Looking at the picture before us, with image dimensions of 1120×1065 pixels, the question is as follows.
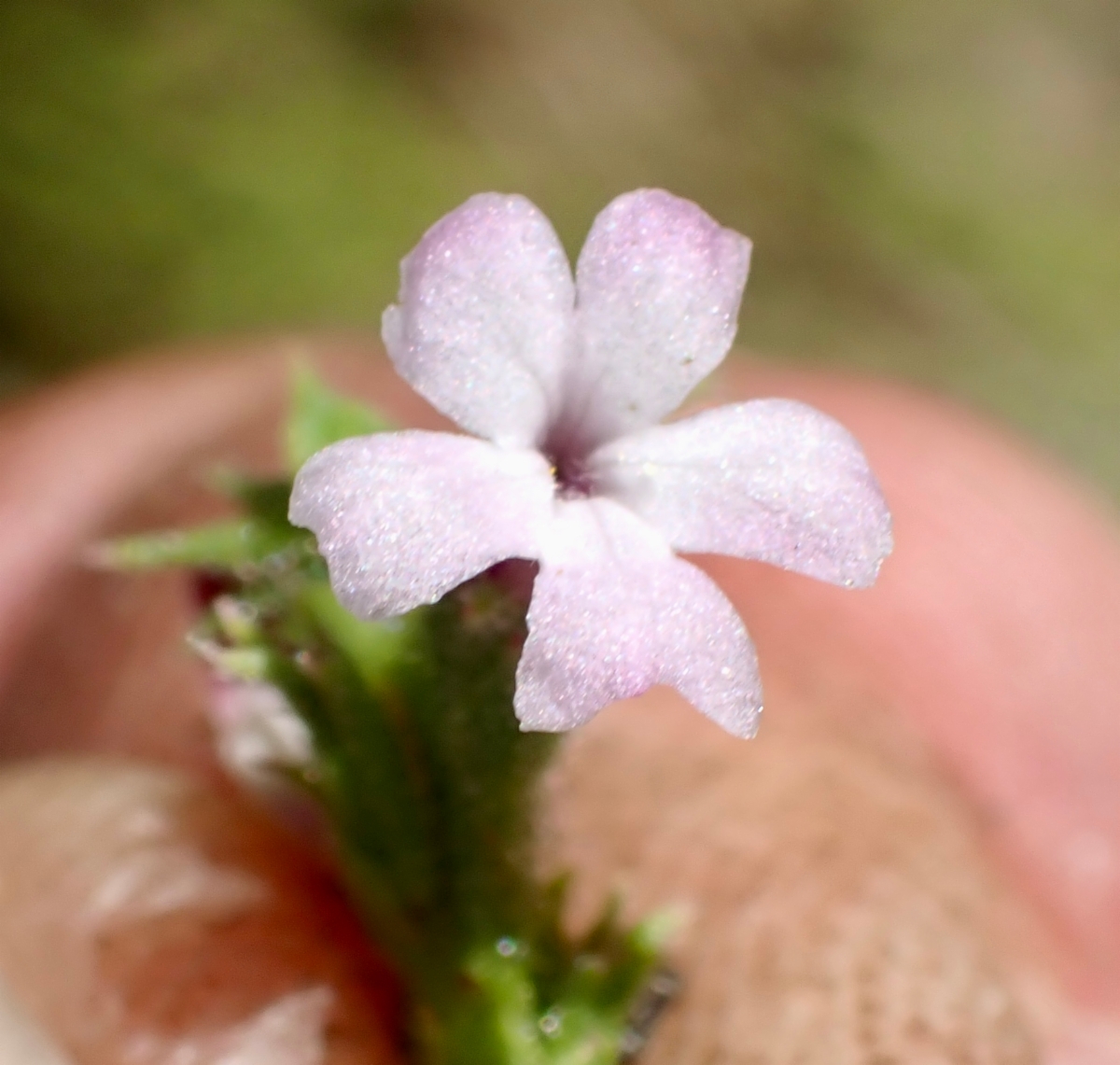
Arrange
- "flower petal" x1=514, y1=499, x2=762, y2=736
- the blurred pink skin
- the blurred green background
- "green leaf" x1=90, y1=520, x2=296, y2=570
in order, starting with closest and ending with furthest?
"flower petal" x1=514, y1=499, x2=762, y2=736, "green leaf" x1=90, y1=520, x2=296, y2=570, the blurred pink skin, the blurred green background

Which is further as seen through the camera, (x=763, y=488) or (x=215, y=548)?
(x=215, y=548)

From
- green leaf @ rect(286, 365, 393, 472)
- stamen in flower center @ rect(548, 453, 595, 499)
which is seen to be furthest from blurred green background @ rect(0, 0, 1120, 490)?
stamen in flower center @ rect(548, 453, 595, 499)

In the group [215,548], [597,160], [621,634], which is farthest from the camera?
[597,160]

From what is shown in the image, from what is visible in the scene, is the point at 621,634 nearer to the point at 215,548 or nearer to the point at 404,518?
the point at 404,518

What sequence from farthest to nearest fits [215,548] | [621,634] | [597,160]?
[597,160], [215,548], [621,634]

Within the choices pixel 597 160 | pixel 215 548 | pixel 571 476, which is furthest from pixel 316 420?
pixel 597 160

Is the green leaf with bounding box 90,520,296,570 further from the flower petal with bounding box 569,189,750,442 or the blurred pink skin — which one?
the blurred pink skin
